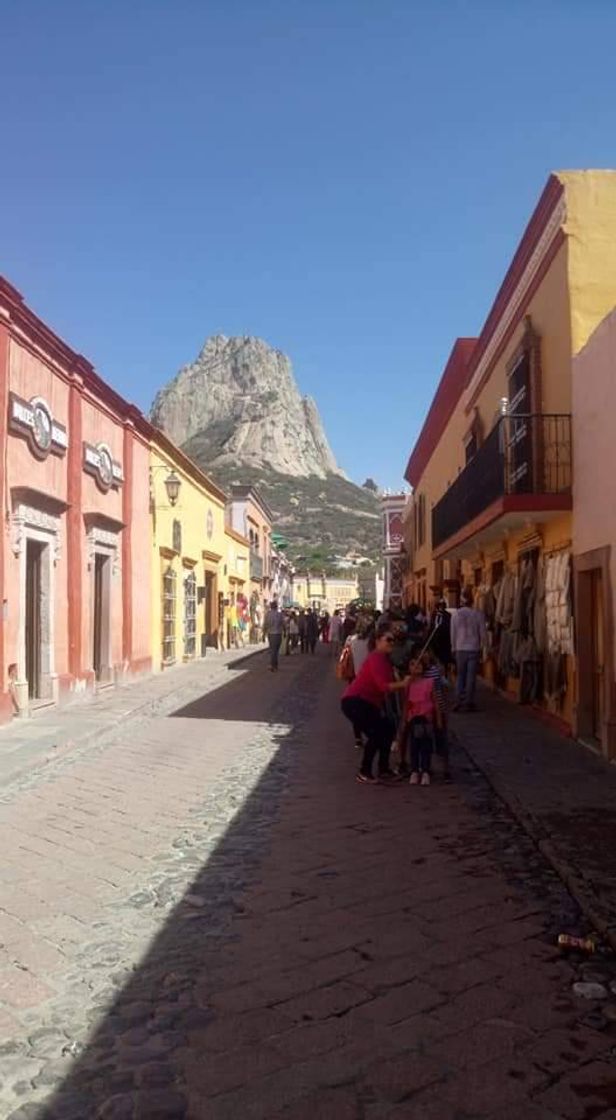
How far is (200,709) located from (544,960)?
444 inches

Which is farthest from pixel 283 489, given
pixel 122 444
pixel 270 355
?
pixel 122 444

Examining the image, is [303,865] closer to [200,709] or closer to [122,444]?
[200,709]

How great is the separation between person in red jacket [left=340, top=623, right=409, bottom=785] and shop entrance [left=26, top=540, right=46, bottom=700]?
22.2ft

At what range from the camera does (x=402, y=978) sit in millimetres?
4020

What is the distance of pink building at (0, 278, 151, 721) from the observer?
41.0 feet

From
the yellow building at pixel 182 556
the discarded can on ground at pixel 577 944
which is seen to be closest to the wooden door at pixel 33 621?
the yellow building at pixel 182 556

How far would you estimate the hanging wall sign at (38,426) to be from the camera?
1262 cm

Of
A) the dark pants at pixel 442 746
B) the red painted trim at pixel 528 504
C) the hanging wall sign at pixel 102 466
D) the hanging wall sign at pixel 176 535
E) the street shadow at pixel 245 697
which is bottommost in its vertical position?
the street shadow at pixel 245 697

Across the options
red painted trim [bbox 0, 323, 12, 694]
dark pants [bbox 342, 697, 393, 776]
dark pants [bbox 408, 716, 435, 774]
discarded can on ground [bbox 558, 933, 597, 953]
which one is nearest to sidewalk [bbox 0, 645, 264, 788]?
red painted trim [bbox 0, 323, 12, 694]

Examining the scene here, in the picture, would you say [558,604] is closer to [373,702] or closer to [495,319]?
[373,702]

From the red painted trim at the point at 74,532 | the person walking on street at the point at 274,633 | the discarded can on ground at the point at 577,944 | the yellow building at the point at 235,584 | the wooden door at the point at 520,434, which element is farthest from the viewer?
the yellow building at the point at 235,584

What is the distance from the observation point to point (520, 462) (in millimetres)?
12016

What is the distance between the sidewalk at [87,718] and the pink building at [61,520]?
37cm

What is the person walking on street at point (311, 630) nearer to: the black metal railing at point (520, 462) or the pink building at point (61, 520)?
the pink building at point (61, 520)
